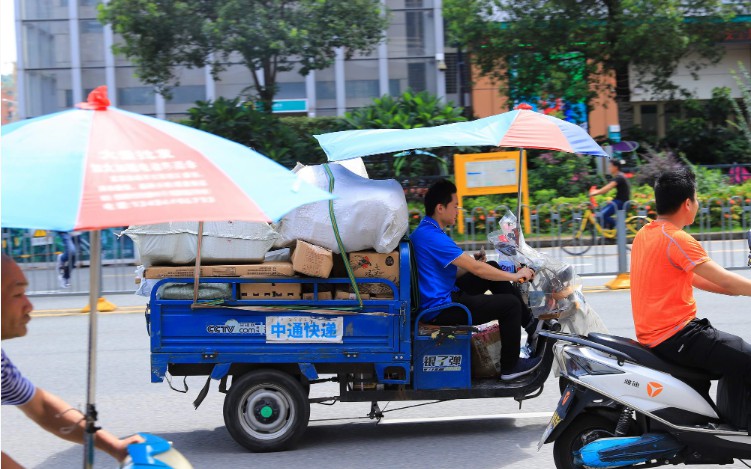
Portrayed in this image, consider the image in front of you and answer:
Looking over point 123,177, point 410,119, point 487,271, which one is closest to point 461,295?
point 487,271

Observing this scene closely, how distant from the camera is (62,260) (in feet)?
47.3

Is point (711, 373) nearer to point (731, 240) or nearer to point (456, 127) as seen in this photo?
point (456, 127)

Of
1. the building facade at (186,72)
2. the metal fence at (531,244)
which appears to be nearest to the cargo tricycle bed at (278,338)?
the metal fence at (531,244)

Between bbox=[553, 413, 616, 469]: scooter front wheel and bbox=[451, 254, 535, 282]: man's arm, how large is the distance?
135cm

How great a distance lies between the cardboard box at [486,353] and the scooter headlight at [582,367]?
47.0 inches

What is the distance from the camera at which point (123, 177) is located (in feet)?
8.50

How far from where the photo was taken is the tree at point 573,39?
22.2 m

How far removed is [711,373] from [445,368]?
1.78 m

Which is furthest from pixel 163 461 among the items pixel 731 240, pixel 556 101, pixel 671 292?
pixel 556 101

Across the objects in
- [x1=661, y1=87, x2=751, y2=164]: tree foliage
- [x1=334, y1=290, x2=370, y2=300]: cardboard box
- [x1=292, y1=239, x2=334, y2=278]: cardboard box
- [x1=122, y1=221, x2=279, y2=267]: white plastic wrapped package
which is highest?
[x1=661, y1=87, x2=751, y2=164]: tree foliage

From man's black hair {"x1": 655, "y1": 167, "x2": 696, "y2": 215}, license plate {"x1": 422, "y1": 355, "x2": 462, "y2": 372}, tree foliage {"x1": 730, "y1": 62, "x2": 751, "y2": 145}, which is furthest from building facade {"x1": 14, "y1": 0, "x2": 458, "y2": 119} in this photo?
man's black hair {"x1": 655, "y1": 167, "x2": 696, "y2": 215}

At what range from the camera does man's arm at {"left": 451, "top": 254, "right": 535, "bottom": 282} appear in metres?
5.74

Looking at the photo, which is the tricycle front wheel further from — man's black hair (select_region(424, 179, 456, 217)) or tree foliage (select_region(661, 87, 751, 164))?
tree foliage (select_region(661, 87, 751, 164))

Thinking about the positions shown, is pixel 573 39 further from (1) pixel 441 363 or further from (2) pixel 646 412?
(2) pixel 646 412
